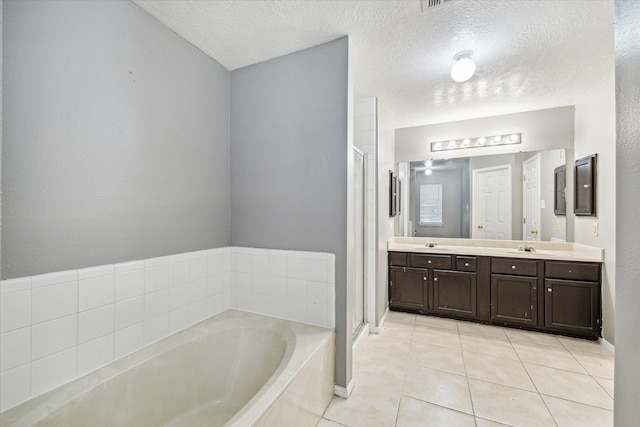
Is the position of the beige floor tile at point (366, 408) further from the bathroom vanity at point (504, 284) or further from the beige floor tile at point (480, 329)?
the bathroom vanity at point (504, 284)

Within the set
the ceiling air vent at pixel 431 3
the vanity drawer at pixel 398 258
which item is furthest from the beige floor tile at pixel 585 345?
the ceiling air vent at pixel 431 3

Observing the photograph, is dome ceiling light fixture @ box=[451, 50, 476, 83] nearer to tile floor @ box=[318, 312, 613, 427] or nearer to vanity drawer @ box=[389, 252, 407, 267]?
vanity drawer @ box=[389, 252, 407, 267]

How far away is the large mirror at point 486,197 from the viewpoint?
3189mm

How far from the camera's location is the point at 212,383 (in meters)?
1.68

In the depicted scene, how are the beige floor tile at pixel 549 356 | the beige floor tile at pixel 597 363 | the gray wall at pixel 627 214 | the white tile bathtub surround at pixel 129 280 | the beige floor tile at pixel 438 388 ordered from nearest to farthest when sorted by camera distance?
the gray wall at pixel 627 214
the white tile bathtub surround at pixel 129 280
the beige floor tile at pixel 438 388
the beige floor tile at pixel 597 363
the beige floor tile at pixel 549 356

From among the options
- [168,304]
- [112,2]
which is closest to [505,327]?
[168,304]

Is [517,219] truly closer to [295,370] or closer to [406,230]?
[406,230]

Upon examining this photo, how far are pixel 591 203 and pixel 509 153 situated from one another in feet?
3.33

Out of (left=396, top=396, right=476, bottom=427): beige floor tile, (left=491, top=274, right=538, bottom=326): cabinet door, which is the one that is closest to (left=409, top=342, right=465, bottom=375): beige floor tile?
(left=396, top=396, right=476, bottom=427): beige floor tile

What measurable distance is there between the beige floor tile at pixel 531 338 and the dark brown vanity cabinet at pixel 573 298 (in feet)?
0.37

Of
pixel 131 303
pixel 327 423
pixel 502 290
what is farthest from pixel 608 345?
pixel 131 303

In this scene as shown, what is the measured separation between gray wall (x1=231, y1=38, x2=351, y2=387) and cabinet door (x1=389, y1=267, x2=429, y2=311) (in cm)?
164

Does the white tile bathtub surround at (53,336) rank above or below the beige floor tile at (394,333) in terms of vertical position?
above

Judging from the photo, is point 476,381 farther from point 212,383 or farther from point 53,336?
point 53,336
